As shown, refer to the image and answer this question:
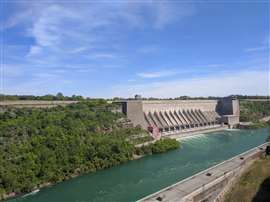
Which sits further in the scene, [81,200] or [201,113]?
[201,113]

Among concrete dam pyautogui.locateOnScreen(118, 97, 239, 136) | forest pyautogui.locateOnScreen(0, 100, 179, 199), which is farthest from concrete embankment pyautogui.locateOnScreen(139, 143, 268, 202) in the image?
concrete dam pyautogui.locateOnScreen(118, 97, 239, 136)

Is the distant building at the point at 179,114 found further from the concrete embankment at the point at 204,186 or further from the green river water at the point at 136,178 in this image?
the concrete embankment at the point at 204,186

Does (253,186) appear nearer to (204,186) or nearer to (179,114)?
(204,186)

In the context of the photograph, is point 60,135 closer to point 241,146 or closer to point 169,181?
point 169,181

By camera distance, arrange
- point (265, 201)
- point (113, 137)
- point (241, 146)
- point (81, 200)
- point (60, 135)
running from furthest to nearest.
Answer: point (241, 146)
point (113, 137)
point (60, 135)
point (81, 200)
point (265, 201)

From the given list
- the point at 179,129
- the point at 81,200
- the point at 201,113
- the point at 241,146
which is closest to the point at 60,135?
the point at 81,200

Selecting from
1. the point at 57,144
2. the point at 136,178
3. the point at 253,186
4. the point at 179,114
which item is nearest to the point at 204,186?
the point at 253,186

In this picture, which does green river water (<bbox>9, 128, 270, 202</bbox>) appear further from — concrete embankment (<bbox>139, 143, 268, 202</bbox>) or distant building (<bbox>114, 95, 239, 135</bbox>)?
distant building (<bbox>114, 95, 239, 135</bbox>)
